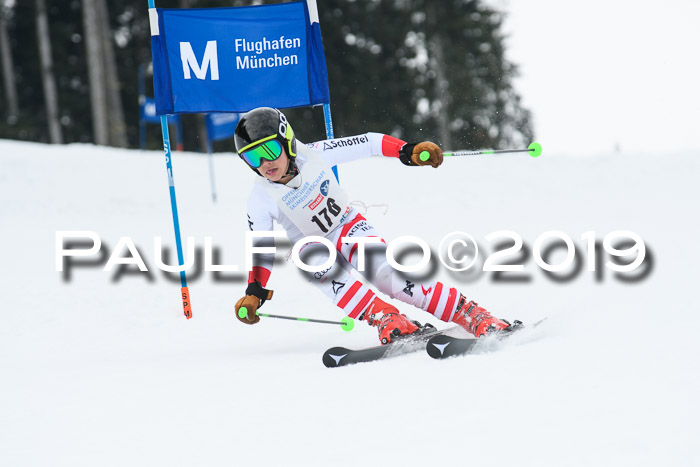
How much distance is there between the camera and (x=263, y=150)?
425 cm

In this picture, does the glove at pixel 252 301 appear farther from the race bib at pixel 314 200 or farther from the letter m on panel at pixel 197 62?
the letter m on panel at pixel 197 62

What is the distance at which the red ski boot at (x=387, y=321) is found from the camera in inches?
165

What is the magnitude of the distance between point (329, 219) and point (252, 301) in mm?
733

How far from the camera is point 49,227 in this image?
936 cm

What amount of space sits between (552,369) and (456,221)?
6530mm

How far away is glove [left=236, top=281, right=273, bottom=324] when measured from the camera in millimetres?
4312

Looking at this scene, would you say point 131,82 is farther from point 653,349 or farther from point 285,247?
point 653,349

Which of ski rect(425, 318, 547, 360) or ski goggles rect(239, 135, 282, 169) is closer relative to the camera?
ski rect(425, 318, 547, 360)

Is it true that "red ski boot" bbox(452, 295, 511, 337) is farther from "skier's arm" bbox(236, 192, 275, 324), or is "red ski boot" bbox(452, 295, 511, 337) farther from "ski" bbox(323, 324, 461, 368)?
"skier's arm" bbox(236, 192, 275, 324)

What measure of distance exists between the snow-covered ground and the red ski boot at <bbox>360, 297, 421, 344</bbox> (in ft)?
1.07

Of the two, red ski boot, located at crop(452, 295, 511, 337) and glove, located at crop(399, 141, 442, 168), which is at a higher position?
glove, located at crop(399, 141, 442, 168)

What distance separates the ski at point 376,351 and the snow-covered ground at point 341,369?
0.38 feet
